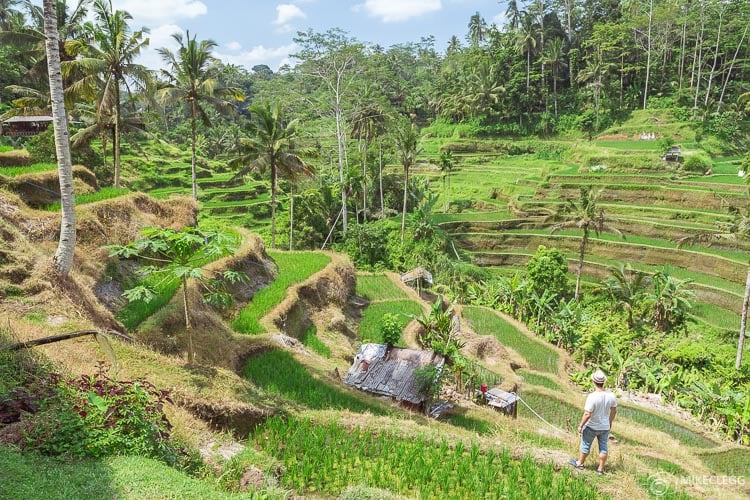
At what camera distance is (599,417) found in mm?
6703

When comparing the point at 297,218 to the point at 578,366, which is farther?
the point at 297,218

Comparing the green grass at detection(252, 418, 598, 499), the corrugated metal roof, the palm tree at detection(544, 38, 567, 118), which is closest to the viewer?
the green grass at detection(252, 418, 598, 499)

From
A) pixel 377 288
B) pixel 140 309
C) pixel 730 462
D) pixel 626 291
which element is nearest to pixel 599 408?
pixel 140 309

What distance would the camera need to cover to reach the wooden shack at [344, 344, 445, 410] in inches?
424

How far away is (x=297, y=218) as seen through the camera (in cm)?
3247

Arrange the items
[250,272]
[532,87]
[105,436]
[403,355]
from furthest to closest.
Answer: [532,87] → [250,272] → [403,355] → [105,436]

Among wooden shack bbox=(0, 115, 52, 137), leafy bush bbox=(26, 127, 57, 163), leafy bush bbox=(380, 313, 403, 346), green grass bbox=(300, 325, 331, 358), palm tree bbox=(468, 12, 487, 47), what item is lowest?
Result: green grass bbox=(300, 325, 331, 358)

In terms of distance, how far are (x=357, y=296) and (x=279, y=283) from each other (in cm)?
524

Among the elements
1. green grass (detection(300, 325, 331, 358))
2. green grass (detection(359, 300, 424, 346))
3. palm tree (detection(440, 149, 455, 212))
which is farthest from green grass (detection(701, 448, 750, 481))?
palm tree (detection(440, 149, 455, 212))

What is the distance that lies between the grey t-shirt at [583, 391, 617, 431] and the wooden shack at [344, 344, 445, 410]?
4537 mm

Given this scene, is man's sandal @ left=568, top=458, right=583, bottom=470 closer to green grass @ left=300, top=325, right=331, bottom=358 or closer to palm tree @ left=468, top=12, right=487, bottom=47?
green grass @ left=300, top=325, right=331, bottom=358

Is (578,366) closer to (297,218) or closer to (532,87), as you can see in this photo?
(297,218)

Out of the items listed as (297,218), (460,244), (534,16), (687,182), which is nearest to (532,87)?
(534,16)

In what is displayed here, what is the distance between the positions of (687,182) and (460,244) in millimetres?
16744
